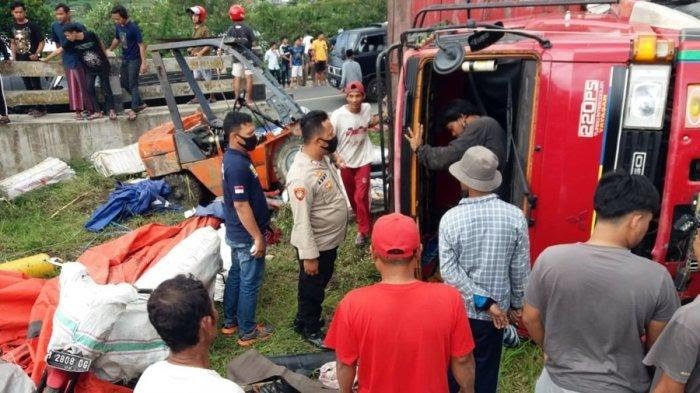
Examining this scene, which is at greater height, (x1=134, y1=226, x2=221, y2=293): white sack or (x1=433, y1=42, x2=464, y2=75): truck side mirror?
(x1=433, y1=42, x2=464, y2=75): truck side mirror

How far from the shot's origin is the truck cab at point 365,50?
51.1 ft

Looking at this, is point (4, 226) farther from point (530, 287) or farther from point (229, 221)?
point (530, 287)

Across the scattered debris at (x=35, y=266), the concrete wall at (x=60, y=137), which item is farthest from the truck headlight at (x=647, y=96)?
the concrete wall at (x=60, y=137)

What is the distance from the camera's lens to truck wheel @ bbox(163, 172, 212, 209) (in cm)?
743

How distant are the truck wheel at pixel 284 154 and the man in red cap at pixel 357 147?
4.70 ft

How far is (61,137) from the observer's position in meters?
9.31

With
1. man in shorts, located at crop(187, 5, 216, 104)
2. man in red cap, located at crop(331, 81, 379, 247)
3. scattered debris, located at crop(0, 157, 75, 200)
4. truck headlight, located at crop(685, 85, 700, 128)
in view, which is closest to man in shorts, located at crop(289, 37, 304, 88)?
man in shorts, located at crop(187, 5, 216, 104)

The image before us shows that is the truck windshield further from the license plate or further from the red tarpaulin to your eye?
the license plate

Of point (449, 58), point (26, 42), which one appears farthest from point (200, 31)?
point (449, 58)

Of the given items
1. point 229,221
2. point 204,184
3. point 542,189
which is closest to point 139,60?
point 204,184

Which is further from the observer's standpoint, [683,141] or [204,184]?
[204,184]

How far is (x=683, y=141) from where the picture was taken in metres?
3.19

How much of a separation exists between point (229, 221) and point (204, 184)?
3.01m

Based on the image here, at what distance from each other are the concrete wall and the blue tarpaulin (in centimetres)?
222
